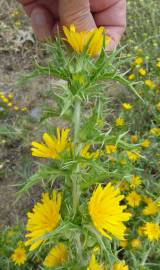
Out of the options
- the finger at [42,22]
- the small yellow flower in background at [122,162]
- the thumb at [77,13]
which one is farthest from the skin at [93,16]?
the small yellow flower in background at [122,162]

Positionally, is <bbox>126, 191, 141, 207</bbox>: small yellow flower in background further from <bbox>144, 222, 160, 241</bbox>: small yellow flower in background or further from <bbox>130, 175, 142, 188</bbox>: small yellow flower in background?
<bbox>144, 222, 160, 241</bbox>: small yellow flower in background

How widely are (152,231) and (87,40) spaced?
3.88ft

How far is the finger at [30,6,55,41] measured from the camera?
2.01 metres

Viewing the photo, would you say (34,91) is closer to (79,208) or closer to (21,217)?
(21,217)

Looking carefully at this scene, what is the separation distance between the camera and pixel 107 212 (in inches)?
53.1

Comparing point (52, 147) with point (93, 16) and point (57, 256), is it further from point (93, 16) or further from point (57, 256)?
point (93, 16)

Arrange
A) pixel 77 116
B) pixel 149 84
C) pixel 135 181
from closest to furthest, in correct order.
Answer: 1. pixel 77 116
2. pixel 135 181
3. pixel 149 84

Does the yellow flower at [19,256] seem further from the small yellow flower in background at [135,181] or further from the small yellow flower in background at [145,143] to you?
the small yellow flower in background at [145,143]

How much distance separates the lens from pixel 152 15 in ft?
13.0

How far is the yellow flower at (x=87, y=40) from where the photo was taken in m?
1.17

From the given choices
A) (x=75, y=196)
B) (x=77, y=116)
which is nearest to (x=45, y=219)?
(x=75, y=196)

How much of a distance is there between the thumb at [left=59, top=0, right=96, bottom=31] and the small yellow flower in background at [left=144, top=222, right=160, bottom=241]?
3.24 feet

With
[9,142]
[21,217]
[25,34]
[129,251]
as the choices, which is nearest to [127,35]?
[25,34]

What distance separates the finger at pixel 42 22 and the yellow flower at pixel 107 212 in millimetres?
914
